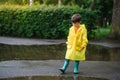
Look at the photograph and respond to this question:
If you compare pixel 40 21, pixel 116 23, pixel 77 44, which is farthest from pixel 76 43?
pixel 40 21

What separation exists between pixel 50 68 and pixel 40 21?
1270 centimetres

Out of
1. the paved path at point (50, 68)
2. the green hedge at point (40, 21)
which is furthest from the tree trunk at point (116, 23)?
the paved path at point (50, 68)

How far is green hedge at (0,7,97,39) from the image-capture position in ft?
76.1

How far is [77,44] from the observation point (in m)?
10.6

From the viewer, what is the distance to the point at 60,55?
1496 centimetres

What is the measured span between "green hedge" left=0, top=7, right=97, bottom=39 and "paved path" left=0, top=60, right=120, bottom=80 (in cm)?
1039

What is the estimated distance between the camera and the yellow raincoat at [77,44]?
10.5 metres

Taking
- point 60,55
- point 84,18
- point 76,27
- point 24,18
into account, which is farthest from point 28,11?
point 76,27

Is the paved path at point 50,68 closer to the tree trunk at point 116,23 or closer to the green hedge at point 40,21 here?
the green hedge at point 40,21

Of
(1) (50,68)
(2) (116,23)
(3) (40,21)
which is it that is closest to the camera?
(1) (50,68)

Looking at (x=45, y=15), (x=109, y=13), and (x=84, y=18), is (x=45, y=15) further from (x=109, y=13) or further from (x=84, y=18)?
(x=109, y=13)

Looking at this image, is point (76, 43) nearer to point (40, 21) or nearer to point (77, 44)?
point (77, 44)

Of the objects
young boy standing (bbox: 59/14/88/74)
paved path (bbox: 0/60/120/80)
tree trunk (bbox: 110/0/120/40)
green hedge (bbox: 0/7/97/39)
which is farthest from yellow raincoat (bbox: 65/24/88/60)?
tree trunk (bbox: 110/0/120/40)

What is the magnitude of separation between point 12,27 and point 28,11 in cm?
156
